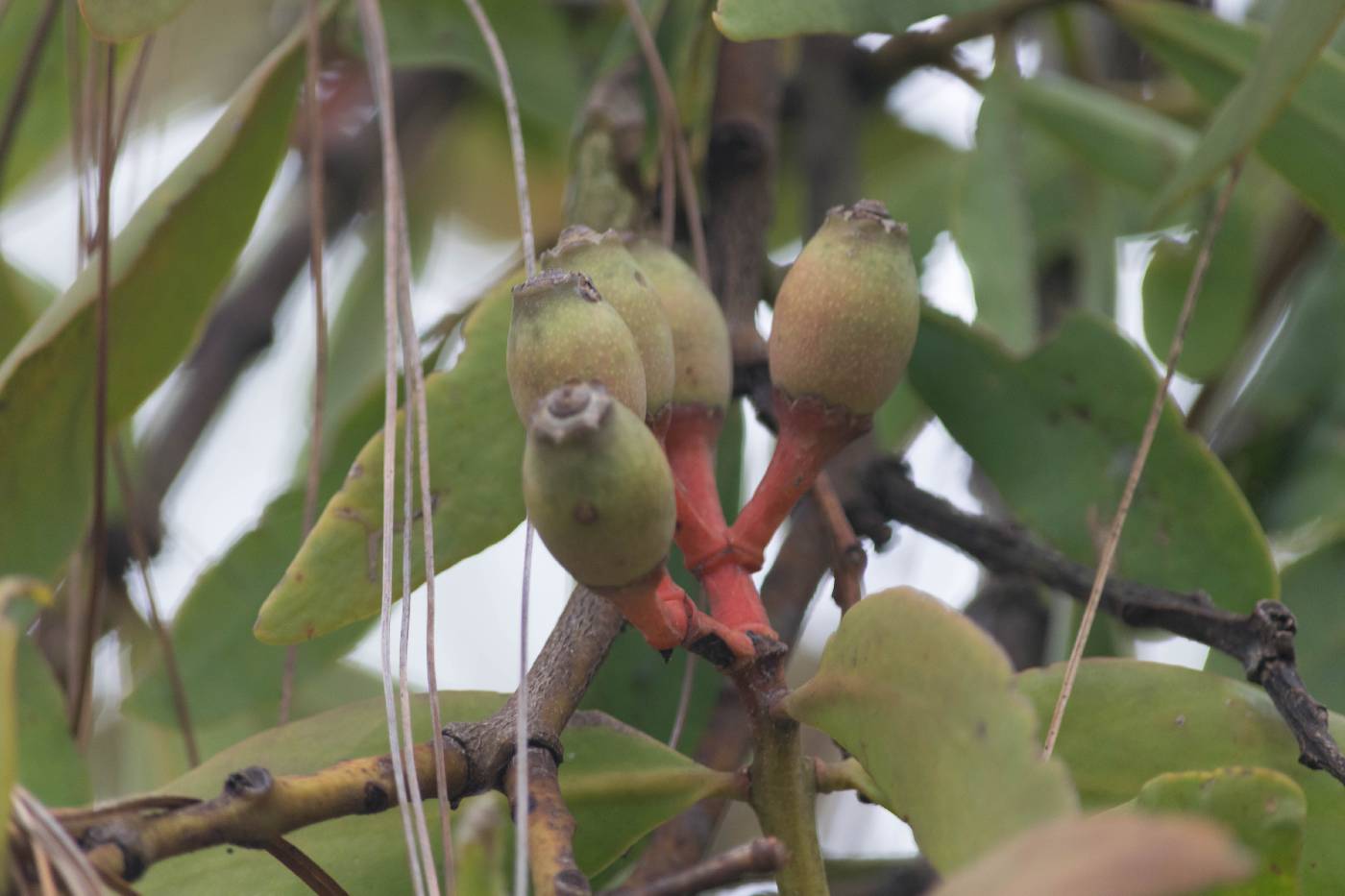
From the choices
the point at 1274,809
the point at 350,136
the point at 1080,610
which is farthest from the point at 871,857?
the point at 350,136

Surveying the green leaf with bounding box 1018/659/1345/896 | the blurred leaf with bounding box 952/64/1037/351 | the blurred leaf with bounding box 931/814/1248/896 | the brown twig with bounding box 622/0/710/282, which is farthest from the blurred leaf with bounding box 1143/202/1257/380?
the blurred leaf with bounding box 931/814/1248/896

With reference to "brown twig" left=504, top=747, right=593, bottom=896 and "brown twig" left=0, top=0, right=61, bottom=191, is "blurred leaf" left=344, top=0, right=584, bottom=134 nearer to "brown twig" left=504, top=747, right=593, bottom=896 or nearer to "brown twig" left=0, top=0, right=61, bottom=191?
"brown twig" left=0, top=0, right=61, bottom=191

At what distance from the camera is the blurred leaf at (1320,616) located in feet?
2.86

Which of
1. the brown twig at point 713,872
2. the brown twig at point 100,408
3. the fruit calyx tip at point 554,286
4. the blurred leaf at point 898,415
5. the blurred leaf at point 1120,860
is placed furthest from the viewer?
the blurred leaf at point 898,415

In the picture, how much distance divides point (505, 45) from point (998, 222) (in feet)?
1.36

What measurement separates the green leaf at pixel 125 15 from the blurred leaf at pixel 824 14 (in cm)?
26

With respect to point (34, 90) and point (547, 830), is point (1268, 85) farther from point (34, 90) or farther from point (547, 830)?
point (34, 90)

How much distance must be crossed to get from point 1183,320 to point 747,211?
34cm

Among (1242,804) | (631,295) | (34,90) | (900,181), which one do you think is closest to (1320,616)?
(1242,804)

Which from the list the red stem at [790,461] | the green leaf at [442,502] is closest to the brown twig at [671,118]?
the green leaf at [442,502]

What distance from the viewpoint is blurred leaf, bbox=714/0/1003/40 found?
0.66 m

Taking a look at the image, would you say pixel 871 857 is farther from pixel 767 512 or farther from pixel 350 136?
pixel 350 136

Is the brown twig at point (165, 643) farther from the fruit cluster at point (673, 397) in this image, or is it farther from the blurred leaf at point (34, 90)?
the fruit cluster at point (673, 397)

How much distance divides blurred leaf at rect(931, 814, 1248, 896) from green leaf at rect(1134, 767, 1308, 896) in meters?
0.21
